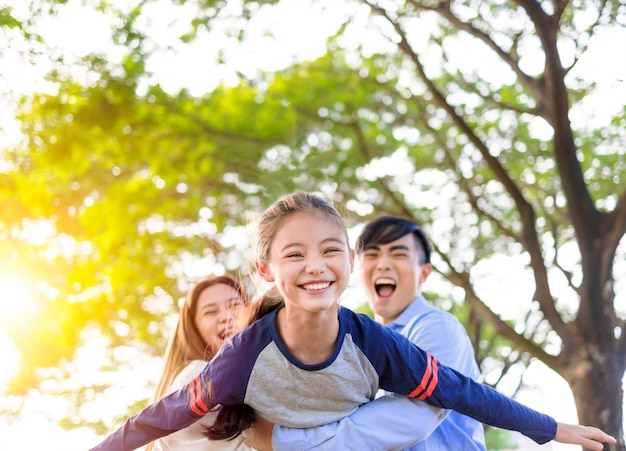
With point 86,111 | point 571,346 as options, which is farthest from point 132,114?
point 571,346

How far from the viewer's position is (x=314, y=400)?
262cm

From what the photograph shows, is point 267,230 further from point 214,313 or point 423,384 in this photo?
point 214,313

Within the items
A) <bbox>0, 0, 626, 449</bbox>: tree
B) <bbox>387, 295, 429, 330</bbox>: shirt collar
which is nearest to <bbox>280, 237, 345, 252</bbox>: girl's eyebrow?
<bbox>387, 295, 429, 330</bbox>: shirt collar

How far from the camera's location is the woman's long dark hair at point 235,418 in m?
2.72

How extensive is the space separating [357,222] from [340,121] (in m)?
1.33

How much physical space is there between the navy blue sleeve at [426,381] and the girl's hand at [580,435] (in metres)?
0.15

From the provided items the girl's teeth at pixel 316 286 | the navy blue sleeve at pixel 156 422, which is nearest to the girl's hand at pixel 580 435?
the girl's teeth at pixel 316 286

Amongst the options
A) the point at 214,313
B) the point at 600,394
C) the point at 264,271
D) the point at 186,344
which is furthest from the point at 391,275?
the point at 600,394

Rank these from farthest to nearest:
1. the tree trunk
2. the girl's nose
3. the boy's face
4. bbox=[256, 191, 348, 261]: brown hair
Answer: the tree trunk, the boy's face, bbox=[256, 191, 348, 261]: brown hair, the girl's nose

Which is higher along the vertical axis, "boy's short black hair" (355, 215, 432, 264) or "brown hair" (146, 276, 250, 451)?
"boy's short black hair" (355, 215, 432, 264)

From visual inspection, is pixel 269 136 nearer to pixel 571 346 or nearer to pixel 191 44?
pixel 191 44

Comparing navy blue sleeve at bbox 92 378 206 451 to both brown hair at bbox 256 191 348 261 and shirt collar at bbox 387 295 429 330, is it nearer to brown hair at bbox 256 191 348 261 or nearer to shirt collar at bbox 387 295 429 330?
brown hair at bbox 256 191 348 261

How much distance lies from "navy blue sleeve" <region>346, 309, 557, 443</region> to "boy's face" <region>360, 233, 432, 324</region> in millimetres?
1053

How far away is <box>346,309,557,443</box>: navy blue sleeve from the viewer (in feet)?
8.57
